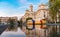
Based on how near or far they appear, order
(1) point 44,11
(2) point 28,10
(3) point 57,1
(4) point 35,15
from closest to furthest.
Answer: (3) point 57,1
(1) point 44,11
(4) point 35,15
(2) point 28,10

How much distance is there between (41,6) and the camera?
166 meters

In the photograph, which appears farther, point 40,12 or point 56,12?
point 40,12

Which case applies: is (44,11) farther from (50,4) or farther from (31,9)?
(50,4)

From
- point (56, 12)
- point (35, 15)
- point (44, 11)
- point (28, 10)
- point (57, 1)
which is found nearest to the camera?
point (57, 1)

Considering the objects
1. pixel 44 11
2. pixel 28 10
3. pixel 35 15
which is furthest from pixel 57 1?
pixel 28 10

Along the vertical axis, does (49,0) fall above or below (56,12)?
above

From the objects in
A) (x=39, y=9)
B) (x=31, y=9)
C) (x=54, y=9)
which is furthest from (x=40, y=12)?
(x=54, y=9)

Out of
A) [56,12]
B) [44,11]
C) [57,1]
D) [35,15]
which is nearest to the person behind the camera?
[57,1]

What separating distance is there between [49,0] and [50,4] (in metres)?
1.39

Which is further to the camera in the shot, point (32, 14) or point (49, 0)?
point (32, 14)

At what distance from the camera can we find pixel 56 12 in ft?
196

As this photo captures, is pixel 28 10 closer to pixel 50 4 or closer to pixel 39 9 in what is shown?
pixel 39 9

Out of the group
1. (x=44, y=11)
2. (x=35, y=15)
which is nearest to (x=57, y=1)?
(x=44, y=11)

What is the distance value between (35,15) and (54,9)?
368ft
